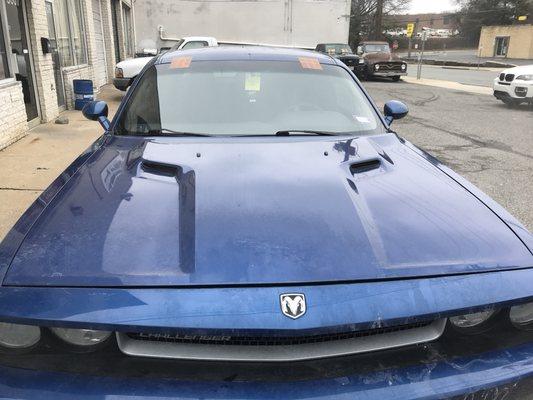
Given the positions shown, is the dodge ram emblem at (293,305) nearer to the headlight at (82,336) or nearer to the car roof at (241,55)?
the headlight at (82,336)

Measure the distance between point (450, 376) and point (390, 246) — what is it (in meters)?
0.45

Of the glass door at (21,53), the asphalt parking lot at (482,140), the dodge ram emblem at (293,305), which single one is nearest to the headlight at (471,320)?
the dodge ram emblem at (293,305)

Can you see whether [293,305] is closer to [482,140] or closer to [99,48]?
[482,140]

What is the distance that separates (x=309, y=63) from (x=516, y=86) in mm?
10962

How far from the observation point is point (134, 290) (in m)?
1.52

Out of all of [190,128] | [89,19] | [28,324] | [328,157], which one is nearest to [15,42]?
[89,19]

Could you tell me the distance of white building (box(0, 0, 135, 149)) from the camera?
24.7 feet

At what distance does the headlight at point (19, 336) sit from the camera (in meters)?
1.53

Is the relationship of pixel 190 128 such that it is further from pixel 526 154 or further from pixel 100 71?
pixel 100 71

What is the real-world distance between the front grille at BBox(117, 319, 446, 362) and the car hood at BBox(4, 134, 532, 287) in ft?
0.56

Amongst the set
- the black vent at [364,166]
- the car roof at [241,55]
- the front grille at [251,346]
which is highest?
the car roof at [241,55]

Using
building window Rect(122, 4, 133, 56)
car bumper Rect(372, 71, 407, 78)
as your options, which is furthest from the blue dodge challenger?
building window Rect(122, 4, 133, 56)

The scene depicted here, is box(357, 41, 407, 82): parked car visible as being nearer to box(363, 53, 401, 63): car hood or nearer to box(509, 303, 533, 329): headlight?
box(363, 53, 401, 63): car hood

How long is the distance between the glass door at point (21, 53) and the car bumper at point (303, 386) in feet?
25.1
